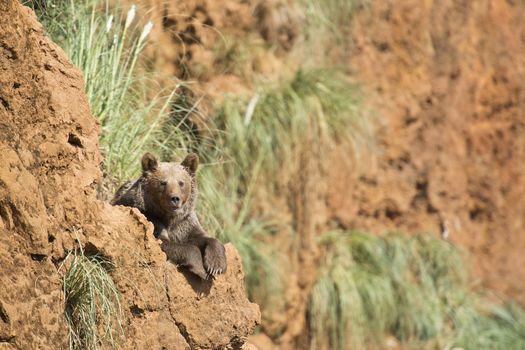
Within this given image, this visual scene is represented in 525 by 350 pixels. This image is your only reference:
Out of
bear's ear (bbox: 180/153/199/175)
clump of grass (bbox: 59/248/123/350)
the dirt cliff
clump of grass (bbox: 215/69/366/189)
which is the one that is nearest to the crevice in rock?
A: clump of grass (bbox: 59/248/123/350)

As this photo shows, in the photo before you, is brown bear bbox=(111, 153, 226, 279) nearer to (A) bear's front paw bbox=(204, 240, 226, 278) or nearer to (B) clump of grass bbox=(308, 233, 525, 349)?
(A) bear's front paw bbox=(204, 240, 226, 278)

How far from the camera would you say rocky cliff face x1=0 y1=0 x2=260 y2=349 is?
4805mm

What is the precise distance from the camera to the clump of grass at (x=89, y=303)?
16.7 feet

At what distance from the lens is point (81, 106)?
543 centimetres

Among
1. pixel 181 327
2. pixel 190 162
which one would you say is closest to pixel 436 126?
pixel 190 162

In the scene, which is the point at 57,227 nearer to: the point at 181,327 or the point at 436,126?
the point at 181,327

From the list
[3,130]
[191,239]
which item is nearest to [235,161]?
[191,239]

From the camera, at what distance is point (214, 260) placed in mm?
5895

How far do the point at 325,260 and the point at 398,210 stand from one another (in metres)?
1.94

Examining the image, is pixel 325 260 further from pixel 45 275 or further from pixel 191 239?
pixel 45 275

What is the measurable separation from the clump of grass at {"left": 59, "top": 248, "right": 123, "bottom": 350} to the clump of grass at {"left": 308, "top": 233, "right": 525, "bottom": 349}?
5.00 metres

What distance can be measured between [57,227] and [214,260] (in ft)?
3.71

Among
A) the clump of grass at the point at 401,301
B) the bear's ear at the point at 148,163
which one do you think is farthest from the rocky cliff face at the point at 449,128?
the bear's ear at the point at 148,163

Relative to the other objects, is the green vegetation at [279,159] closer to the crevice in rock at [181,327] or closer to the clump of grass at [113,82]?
the clump of grass at [113,82]
